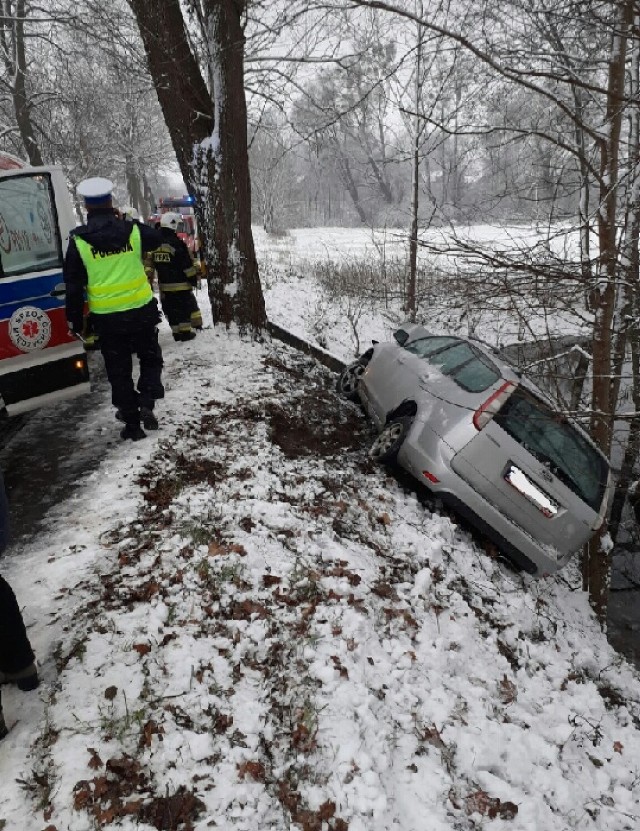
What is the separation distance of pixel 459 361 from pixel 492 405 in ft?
3.94

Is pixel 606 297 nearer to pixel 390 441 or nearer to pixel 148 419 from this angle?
pixel 390 441

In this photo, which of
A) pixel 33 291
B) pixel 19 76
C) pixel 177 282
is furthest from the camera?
pixel 19 76

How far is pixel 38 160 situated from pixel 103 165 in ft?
28.6

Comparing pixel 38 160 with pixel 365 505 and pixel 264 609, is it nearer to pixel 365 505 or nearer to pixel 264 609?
pixel 365 505

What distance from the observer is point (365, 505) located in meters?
5.14

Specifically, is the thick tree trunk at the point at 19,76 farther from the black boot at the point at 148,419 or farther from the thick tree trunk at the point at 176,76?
the black boot at the point at 148,419

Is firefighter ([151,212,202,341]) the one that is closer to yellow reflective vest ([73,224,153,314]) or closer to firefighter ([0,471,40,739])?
yellow reflective vest ([73,224,153,314])

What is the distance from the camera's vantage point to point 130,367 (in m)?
5.09

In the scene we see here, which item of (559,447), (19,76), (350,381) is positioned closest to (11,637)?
(559,447)

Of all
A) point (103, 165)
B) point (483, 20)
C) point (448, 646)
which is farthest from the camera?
point (103, 165)

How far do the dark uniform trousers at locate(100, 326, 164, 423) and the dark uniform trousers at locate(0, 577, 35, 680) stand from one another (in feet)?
8.58

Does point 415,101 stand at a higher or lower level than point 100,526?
higher

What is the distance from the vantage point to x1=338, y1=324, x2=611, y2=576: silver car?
479cm

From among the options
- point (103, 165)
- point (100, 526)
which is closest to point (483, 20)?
point (100, 526)
